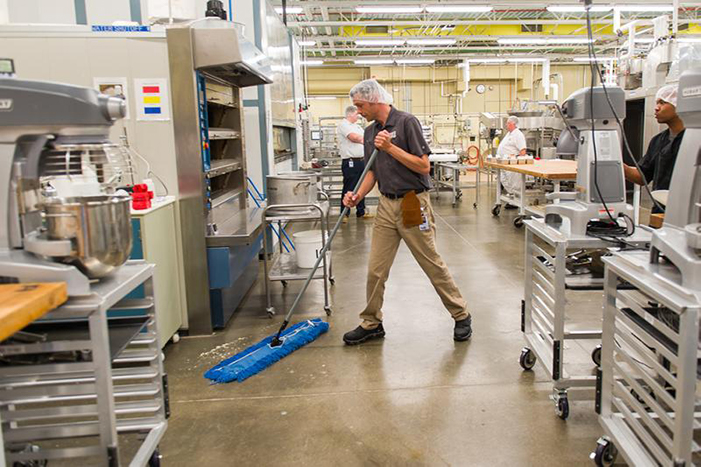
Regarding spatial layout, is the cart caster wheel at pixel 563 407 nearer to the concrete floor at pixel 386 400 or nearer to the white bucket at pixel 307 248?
the concrete floor at pixel 386 400

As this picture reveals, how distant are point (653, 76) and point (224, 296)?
480cm

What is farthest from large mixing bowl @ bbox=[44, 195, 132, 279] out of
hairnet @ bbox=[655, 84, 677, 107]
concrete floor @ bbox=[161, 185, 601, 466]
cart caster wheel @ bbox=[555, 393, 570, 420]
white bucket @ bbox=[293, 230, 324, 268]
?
hairnet @ bbox=[655, 84, 677, 107]

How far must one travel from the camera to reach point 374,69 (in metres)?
16.8

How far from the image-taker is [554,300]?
2389 mm

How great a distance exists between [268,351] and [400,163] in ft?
4.40

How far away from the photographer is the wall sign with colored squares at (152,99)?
3.21 metres

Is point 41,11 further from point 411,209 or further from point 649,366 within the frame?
point 649,366

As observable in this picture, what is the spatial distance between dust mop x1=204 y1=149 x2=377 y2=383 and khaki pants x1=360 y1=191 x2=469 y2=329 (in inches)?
10.3

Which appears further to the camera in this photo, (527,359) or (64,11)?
(64,11)

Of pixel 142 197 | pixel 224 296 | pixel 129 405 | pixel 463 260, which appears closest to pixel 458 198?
pixel 463 260

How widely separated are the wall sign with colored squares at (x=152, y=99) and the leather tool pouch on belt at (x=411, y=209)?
1545 millimetres

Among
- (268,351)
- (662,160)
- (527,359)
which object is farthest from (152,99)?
(662,160)

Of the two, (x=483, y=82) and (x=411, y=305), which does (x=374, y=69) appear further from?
(x=411, y=305)

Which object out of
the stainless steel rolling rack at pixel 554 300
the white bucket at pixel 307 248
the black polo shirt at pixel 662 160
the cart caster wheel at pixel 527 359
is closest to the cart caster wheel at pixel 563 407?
the stainless steel rolling rack at pixel 554 300
